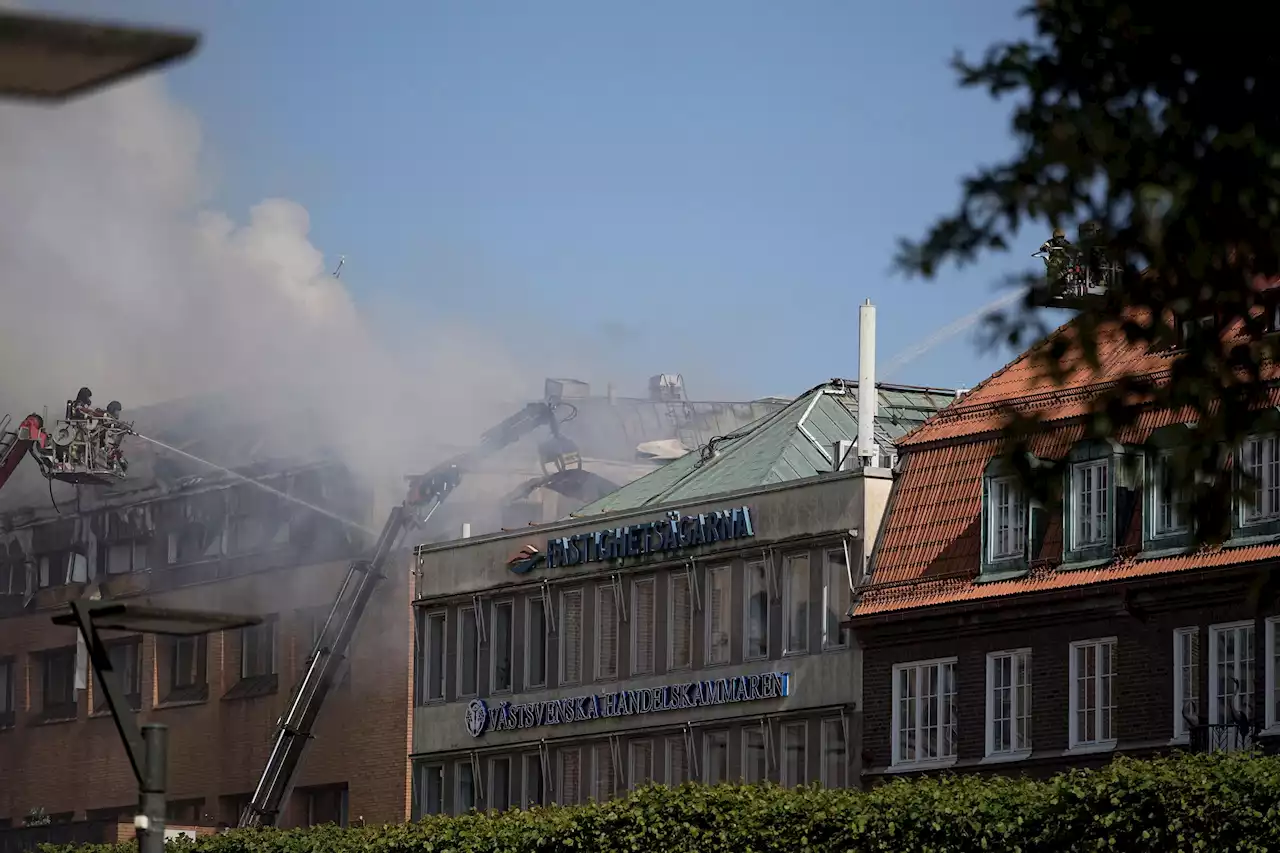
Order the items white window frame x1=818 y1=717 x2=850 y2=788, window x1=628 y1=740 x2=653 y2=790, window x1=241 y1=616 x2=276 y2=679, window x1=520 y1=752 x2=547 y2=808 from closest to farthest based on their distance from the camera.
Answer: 1. white window frame x1=818 y1=717 x2=850 y2=788
2. window x1=628 y1=740 x2=653 y2=790
3. window x1=520 y1=752 x2=547 y2=808
4. window x1=241 y1=616 x2=276 y2=679

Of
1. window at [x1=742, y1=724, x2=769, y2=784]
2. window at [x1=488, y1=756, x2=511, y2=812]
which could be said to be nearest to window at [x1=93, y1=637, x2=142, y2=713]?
window at [x1=488, y1=756, x2=511, y2=812]

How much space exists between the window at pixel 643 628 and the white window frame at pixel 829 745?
21.1 ft

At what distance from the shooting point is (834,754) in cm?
5841

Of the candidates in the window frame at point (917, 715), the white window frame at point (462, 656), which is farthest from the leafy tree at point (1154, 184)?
the white window frame at point (462, 656)

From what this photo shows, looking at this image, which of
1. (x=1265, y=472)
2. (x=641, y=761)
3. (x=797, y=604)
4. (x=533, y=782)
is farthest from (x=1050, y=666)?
(x=533, y=782)

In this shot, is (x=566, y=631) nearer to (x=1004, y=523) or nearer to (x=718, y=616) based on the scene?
(x=718, y=616)

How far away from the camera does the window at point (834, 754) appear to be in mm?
57875

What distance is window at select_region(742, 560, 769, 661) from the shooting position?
61.2 meters

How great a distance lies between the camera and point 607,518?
6581 centimetres

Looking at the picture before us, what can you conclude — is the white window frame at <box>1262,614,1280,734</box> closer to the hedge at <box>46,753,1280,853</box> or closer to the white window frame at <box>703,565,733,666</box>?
the hedge at <box>46,753,1280,853</box>

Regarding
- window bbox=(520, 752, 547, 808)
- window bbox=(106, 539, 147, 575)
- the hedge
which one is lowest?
the hedge

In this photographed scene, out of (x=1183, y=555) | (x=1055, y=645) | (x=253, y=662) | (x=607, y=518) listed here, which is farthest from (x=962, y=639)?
(x=253, y=662)

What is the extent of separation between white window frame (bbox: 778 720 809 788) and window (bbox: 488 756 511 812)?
9.81 meters

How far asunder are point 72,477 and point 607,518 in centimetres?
2834
